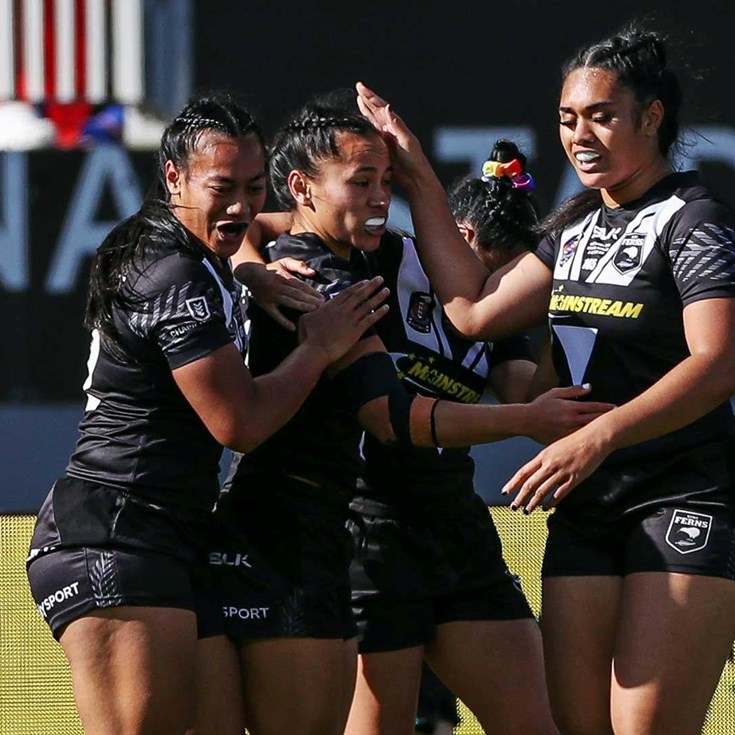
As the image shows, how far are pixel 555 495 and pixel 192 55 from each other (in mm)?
5217

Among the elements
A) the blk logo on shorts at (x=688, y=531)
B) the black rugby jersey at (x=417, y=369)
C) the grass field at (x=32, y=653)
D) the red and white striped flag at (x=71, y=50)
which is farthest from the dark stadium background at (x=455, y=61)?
the blk logo on shorts at (x=688, y=531)

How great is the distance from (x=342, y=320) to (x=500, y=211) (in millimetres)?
877

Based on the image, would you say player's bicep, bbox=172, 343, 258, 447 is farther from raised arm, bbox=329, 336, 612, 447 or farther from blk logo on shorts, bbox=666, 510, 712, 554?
blk logo on shorts, bbox=666, 510, 712, 554

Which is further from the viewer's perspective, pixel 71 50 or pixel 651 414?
pixel 71 50

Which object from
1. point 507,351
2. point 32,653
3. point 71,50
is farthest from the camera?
point 71,50

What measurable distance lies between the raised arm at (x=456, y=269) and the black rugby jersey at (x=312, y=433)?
28 cm

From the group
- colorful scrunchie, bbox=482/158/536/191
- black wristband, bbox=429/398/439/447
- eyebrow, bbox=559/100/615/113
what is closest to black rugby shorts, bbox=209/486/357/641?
black wristband, bbox=429/398/439/447

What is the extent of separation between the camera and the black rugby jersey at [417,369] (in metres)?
3.71

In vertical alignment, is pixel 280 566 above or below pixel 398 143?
below

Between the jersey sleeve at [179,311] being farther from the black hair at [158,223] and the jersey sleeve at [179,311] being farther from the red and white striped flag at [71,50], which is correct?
the red and white striped flag at [71,50]

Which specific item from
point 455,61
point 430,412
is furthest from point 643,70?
point 455,61

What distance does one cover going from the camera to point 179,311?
3.02 metres

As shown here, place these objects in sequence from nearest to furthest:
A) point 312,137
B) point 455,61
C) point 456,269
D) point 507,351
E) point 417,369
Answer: point 312,137 → point 456,269 → point 417,369 → point 507,351 → point 455,61

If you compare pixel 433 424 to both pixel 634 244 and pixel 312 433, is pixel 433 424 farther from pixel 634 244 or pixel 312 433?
pixel 634 244
